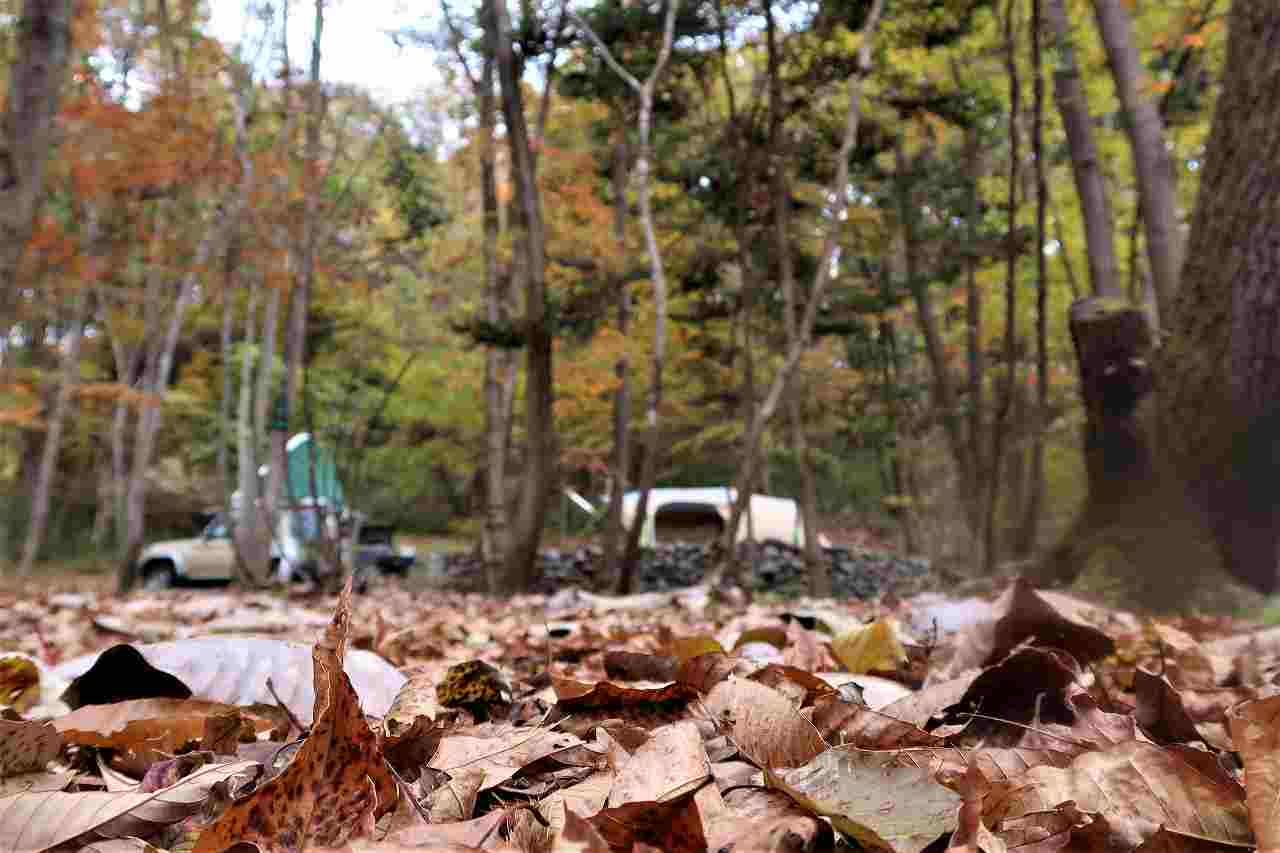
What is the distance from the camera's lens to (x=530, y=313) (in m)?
6.61

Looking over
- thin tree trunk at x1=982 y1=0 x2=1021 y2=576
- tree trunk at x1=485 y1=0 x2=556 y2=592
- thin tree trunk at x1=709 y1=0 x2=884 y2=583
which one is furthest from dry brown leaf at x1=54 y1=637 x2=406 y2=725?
thin tree trunk at x1=982 y1=0 x2=1021 y2=576

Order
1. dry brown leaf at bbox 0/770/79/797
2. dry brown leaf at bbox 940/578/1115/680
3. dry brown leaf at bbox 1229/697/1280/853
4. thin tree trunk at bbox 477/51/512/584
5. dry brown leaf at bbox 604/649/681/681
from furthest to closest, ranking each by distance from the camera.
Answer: thin tree trunk at bbox 477/51/512/584 → dry brown leaf at bbox 940/578/1115/680 → dry brown leaf at bbox 604/649/681/681 → dry brown leaf at bbox 0/770/79/797 → dry brown leaf at bbox 1229/697/1280/853

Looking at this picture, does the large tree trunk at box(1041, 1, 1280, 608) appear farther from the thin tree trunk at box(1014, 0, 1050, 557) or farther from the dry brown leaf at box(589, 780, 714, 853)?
Result: the dry brown leaf at box(589, 780, 714, 853)

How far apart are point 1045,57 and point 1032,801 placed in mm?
10060

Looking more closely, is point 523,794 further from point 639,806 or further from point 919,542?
point 919,542

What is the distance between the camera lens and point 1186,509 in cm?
451

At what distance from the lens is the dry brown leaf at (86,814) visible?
2.42ft

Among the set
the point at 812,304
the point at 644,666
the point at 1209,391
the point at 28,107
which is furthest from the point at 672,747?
the point at 812,304

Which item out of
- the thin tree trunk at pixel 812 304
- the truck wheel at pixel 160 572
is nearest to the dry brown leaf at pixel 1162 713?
the thin tree trunk at pixel 812 304

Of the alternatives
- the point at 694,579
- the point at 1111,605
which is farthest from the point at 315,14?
the point at 694,579

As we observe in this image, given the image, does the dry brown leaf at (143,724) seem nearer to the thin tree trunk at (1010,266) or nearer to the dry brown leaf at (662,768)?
the dry brown leaf at (662,768)

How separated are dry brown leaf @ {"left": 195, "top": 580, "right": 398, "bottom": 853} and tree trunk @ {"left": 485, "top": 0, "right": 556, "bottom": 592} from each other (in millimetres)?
5960

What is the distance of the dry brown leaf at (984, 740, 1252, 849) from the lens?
71cm

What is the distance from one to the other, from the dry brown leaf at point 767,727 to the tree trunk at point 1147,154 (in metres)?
5.74
